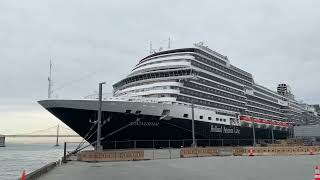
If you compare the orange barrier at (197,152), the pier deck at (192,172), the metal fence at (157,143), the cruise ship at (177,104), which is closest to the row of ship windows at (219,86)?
the cruise ship at (177,104)

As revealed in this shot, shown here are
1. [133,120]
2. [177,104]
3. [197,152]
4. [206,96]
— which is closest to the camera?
[197,152]

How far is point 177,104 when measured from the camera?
50281 mm

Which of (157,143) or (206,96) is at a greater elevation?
(206,96)

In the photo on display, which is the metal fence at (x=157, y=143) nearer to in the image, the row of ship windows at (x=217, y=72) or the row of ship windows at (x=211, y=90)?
the row of ship windows at (x=211, y=90)

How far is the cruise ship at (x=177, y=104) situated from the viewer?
153 ft

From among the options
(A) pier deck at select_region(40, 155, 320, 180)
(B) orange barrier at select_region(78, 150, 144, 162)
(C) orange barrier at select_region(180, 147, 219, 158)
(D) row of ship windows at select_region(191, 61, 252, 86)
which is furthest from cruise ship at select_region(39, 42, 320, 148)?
(A) pier deck at select_region(40, 155, 320, 180)

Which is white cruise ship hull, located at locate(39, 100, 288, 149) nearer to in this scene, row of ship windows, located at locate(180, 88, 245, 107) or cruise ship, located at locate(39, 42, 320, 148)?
cruise ship, located at locate(39, 42, 320, 148)

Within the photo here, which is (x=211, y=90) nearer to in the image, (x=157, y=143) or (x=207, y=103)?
(x=207, y=103)

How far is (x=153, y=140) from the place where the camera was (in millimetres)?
48125

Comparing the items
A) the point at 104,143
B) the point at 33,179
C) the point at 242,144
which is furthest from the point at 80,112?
the point at 242,144

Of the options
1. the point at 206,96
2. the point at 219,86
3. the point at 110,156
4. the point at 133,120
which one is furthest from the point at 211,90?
the point at 110,156

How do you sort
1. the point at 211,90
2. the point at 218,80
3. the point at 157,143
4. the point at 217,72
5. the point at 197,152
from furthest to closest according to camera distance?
the point at 217,72, the point at 218,80, the point at 211,90, the point at 157,143, the point at 197,152

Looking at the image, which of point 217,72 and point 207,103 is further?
point 217,72

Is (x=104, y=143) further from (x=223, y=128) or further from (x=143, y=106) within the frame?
(x=223, y=128)
